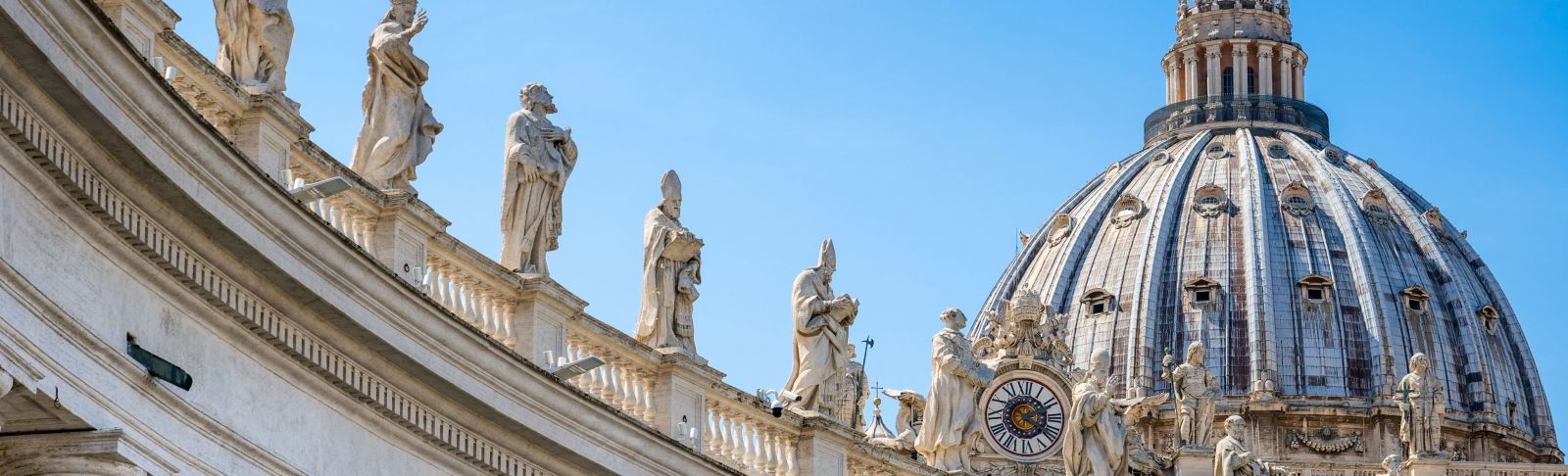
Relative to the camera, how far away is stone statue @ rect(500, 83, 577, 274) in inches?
1005

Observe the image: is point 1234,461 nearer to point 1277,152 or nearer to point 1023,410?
point 1023,410

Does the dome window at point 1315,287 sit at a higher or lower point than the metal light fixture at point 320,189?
higher

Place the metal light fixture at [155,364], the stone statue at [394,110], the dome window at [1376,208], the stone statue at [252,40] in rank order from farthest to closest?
the dome window at [1376,208]
the stone statue at [394,110]
the stone statue at [252,40]
the metal light fixture at [155,364]

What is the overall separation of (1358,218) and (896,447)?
101815mm

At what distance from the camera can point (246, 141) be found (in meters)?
22.0

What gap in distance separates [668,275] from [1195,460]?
5156cm

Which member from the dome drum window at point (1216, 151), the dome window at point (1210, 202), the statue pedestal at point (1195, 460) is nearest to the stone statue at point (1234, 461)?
the statue pedestal at point (1195, 460)

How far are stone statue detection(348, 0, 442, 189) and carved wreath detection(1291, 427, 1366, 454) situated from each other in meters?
100

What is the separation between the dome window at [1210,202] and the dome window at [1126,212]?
7.78 feet

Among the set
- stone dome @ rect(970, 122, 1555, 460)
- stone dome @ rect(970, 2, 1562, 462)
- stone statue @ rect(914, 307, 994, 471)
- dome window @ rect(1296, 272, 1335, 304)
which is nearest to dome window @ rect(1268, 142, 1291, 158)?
stone dome @ rect(970, 2, 1562, 462)

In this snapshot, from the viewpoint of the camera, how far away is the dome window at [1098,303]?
13238cm

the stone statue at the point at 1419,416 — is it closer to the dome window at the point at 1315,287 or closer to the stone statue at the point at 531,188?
the dome window at the point at 1315,287

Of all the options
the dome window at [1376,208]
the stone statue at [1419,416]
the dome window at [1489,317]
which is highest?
the dome window at [1376,208]

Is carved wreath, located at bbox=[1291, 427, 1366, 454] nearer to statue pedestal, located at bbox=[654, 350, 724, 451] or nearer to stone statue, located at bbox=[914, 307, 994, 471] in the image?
stone statue, located at bbox=[914, 307, 994, 471]
